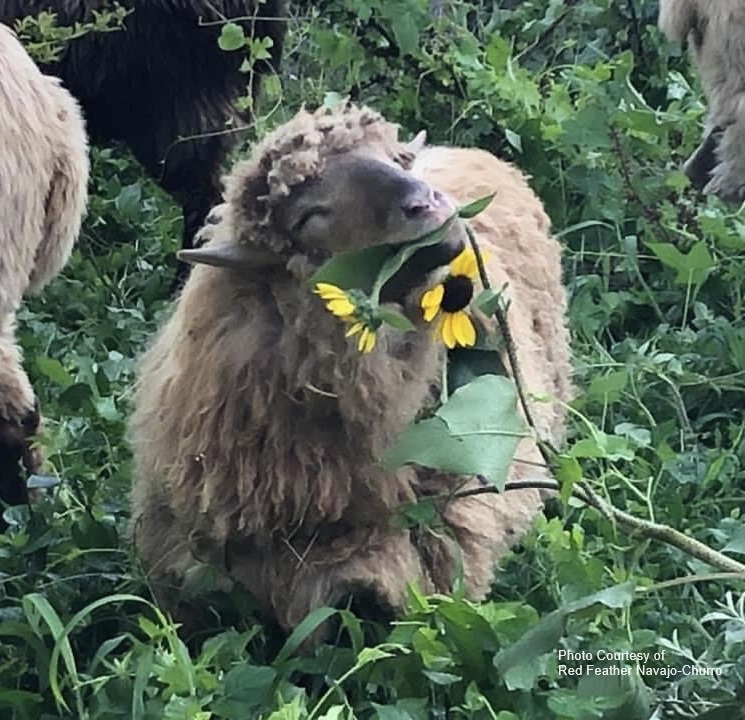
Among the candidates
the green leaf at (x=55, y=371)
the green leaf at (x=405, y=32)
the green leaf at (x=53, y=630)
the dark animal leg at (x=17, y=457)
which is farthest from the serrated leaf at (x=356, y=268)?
the green leaf at (x=405, y=32)

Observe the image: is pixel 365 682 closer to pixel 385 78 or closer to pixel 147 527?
pixel 147 527

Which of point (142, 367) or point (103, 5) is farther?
point (103, 5)

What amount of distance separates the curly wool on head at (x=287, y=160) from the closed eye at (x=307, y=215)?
32mm

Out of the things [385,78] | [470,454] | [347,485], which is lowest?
[385,78]

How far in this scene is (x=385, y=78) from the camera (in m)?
5.21

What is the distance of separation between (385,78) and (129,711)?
9.71 ft

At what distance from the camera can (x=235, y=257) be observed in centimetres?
278

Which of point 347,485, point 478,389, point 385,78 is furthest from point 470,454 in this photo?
point 385,78

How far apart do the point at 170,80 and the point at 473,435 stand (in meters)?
2.50

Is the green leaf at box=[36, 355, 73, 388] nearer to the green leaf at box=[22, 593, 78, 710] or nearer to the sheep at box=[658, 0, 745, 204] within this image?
the green leaf at box=[22, 593, 78, 710]

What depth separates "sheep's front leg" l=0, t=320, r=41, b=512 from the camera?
3.42 m

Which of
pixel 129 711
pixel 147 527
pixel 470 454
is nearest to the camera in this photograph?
pixel 470 454

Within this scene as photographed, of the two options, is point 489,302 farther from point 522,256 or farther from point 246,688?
point 522,256

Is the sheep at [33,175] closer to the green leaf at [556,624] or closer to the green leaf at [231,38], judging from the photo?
the green leaf at [231,38]
